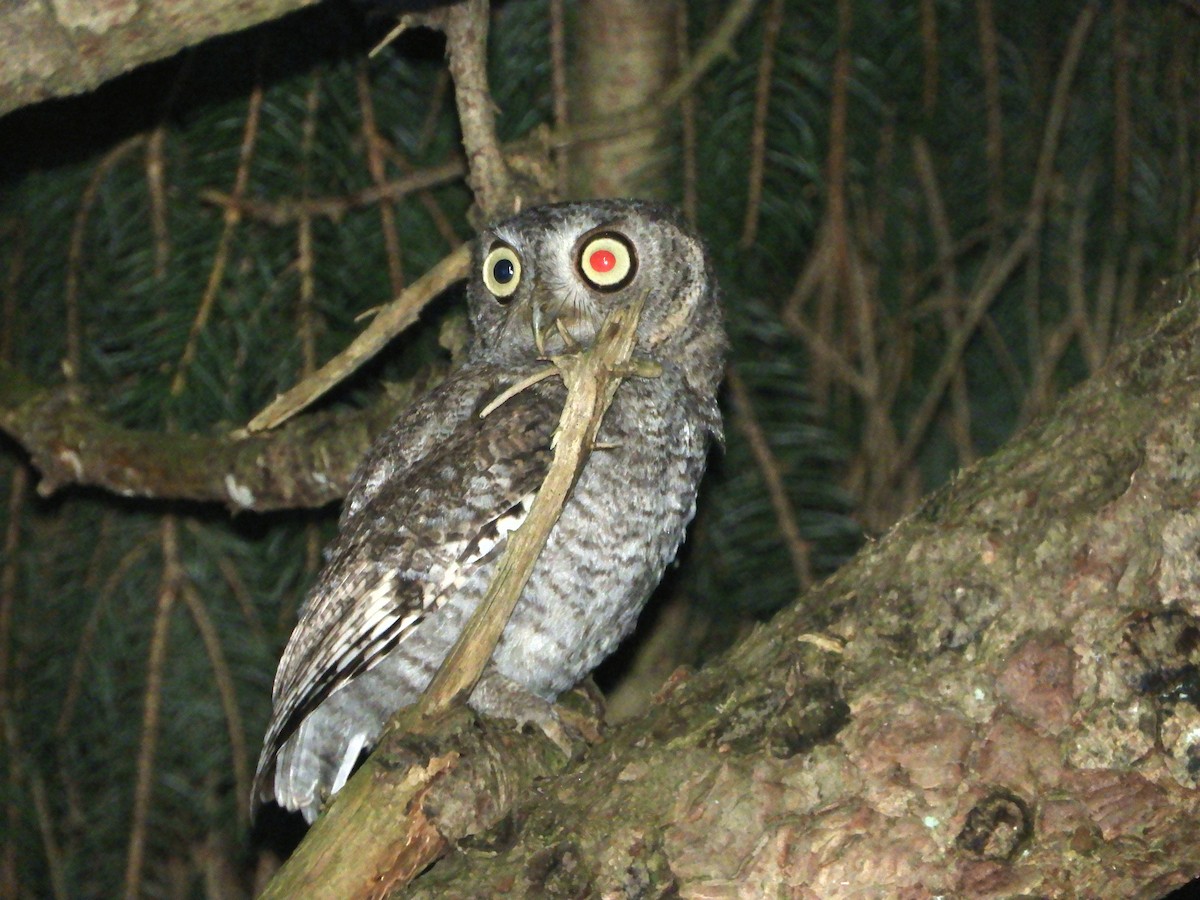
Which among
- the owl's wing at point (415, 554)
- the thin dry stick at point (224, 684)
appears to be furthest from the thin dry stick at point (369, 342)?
the thin dry stick at point (224, 684)

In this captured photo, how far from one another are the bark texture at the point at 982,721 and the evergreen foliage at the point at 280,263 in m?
1.03

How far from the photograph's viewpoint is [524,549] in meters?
1.53

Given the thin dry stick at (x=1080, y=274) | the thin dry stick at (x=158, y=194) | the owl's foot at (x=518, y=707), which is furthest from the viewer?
the thin dry stick at (x=1080, y=274)

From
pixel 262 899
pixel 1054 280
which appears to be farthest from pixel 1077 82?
pixel 262 899

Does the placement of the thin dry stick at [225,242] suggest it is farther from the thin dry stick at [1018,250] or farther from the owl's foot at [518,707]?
the thin dry stick at [1018,250]

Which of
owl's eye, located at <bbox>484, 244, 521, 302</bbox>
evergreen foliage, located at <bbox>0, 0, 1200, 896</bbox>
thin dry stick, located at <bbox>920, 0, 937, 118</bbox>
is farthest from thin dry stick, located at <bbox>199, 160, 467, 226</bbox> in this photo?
thin dry stick, located at <bbox>920, 0, 937, 118</bbox>

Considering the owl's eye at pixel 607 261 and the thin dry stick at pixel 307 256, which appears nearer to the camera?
the owl's eye at pixel 607 261

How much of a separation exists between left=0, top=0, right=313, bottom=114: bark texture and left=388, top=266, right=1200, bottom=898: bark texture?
1050 millimetres

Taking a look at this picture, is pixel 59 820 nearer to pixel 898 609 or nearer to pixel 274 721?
pixel 274 721

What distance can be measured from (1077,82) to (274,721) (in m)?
2.12

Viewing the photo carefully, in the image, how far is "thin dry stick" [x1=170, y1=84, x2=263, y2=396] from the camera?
2389 mm

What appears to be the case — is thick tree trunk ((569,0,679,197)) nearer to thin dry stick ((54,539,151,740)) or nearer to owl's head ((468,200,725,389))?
owl's head ((468,200,725,389))

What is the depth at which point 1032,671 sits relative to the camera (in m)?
1.28

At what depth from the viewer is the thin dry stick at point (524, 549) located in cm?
153
